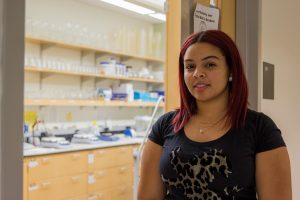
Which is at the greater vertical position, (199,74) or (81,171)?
(199,74)

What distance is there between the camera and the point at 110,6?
5.16 metres

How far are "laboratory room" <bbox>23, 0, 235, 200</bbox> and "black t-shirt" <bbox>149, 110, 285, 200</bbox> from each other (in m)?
2.03

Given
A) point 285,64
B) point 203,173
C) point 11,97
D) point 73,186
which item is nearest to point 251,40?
point 285,64

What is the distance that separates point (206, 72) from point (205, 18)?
2.11ft

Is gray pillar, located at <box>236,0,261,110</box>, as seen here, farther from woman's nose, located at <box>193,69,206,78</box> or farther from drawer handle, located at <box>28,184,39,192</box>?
drawer handle, located at <box>28,184,39,192</box>

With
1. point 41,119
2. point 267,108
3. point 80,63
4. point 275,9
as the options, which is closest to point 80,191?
point 41,119

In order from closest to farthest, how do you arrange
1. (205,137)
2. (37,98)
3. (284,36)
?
(205,137) → (284,36) → (37,98)

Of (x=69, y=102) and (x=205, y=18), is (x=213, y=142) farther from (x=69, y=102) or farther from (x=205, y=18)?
(x=69, y=102)

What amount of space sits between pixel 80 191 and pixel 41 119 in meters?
1.14

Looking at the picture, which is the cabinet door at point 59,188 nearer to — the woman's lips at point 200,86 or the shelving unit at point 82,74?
the shelving unit at point 82,74

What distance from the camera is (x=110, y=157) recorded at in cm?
413

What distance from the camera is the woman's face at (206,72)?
3.59ft

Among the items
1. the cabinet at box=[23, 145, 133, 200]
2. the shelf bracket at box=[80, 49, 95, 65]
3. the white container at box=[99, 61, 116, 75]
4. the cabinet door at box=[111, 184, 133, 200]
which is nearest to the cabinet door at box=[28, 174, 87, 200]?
the cabinet at box=[23, 145, 133, 200]

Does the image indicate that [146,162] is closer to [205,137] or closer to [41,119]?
[205,137]
